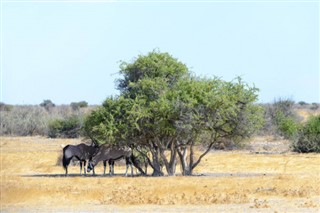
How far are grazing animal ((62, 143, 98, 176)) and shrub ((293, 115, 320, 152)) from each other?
1924 cm

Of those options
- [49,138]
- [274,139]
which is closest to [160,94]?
[274,139]

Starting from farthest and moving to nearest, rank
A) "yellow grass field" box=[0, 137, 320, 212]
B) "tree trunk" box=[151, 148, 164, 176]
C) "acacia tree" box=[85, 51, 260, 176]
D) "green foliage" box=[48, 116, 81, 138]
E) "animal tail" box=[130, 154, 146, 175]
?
"green foliage" box=[48, 116, 81, 138], "animal tail" box=[130, 154, 146, 175], "tree trunk" box=[151, 148, 164, 176], "acacia tree" box=[85, 51, 260, 176], "yellow grass field" box=[0, 137, 320, 212]

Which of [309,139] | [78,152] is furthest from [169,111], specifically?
[309,139]

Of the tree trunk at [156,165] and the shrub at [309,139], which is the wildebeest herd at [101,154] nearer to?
the tree trunk at [156,165]

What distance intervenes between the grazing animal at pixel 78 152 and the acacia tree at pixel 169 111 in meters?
0.64

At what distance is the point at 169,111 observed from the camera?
35656 mm

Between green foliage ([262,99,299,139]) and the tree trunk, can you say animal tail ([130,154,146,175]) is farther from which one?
green foliage ([262,99,299,139])

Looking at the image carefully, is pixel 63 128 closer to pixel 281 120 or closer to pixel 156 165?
pixel 281 120

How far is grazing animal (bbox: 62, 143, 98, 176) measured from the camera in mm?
37594

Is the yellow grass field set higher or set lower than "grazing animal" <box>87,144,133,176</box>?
lower

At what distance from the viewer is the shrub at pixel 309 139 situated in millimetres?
52875

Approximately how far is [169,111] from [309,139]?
66.0 feet

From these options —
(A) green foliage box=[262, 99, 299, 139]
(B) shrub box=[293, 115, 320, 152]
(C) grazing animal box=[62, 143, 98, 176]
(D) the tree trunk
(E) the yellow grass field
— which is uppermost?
(A) green foliage box=[262, 99, 299, 139]

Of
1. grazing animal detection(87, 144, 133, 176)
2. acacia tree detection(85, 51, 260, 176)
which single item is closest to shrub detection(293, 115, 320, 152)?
acacia tree detection(85, 51, 260, 176)
